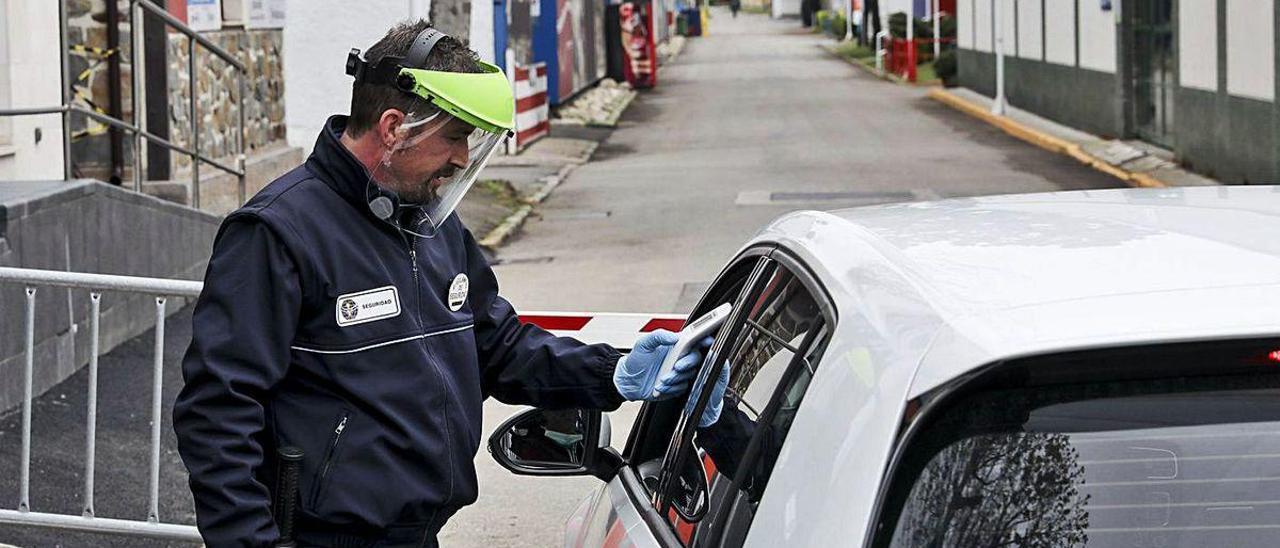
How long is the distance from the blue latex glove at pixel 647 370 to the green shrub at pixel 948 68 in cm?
3774

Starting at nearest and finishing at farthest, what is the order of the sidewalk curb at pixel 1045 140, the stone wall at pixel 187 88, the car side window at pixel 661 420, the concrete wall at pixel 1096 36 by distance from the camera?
the car side window at pixel 661 420
the stone wall at pixel 187 88
the sidewalk curb at pixel 1045 140
the concrete wall at pixel 1096 36

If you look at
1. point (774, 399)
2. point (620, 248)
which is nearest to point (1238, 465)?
point (774, 399)

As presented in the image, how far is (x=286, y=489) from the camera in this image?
10.7ft

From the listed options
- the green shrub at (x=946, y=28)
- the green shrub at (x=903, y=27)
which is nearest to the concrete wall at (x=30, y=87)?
the green shrub at (x=946, y=28)

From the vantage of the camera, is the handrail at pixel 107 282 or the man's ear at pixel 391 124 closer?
the man's ear at pixel 391 124

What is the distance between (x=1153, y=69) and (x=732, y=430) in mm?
21981

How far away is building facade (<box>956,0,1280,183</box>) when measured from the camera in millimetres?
18469

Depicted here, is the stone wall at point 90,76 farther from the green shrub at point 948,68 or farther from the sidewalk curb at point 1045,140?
the green shrub at point 948,68

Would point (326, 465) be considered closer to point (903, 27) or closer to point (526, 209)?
point (526, 209)

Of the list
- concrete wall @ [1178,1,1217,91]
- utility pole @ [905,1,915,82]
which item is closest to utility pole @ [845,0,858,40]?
utility pole @ [905,1,915,82]

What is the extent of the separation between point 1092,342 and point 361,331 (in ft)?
4.97

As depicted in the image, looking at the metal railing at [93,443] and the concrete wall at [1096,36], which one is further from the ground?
the concrete wall at [1096,36]

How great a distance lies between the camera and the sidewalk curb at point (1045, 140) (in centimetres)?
2119

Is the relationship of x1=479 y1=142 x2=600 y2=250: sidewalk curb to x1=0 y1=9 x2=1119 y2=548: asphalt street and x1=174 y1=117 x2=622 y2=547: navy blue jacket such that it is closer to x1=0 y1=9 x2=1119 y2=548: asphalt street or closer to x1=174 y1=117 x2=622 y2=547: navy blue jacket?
x1=0 y1=9 x2=1119 y2=548: asphalt street
